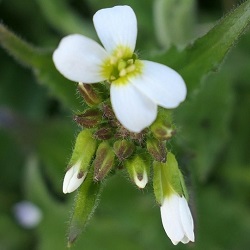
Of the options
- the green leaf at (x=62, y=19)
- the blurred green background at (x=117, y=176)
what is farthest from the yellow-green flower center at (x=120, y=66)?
the green leaf at (x=62, y=19)

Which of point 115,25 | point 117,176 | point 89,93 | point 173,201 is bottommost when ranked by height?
point 117,176

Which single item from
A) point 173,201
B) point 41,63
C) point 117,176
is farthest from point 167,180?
point 117,176

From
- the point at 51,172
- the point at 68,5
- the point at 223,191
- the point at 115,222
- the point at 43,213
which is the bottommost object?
the point at 223,191

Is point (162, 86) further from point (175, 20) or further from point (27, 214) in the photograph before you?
point (27, 214)

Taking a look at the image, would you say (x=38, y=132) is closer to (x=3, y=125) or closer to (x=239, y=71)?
(x=3, y=125)

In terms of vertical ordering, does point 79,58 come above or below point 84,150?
above

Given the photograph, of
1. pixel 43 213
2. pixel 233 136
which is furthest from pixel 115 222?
pixel 233 136
